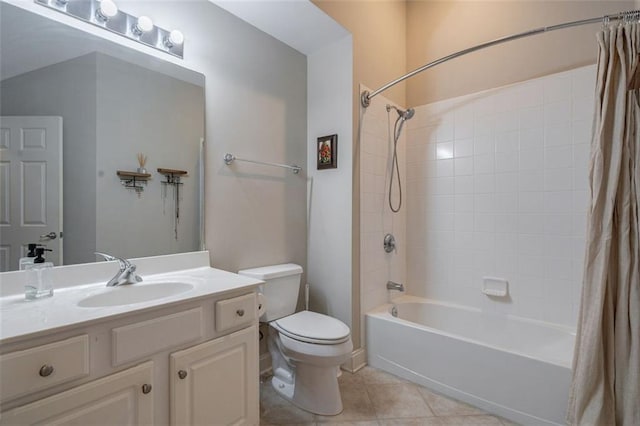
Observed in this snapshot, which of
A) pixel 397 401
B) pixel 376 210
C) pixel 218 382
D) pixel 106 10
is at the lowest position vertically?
pixel 397 401

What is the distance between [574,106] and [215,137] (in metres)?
2.32

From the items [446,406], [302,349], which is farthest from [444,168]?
[302,349]

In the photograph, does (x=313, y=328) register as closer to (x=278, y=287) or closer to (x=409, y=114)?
(x=278, y=287)

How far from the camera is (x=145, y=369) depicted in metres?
1.06

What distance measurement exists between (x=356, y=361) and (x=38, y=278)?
1906 millimetres

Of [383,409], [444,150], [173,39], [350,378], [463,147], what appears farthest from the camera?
[444,150]

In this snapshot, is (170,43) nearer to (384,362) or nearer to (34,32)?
(34,32)

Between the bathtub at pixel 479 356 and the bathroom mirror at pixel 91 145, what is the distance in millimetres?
1527

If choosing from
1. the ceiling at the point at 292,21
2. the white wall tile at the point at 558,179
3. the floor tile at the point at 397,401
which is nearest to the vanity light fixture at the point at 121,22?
the ceiling at the point at 292,21

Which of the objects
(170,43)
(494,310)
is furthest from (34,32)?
(494,310)

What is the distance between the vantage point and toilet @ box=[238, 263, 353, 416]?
1.69m

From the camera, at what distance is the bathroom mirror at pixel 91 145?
1222 mm

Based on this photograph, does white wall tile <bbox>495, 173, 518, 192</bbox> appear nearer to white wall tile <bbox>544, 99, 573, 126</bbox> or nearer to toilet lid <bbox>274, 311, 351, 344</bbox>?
white wall tile <bbox>544, 99, 573, 126</bbox>

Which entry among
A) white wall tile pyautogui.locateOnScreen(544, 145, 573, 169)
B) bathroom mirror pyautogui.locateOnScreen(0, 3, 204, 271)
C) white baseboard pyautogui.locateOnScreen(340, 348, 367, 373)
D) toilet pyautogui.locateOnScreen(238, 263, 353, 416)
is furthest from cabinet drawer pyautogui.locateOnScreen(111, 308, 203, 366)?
white wall tile pyautogui.locateOnScreen(544, 145, 573, 169)
